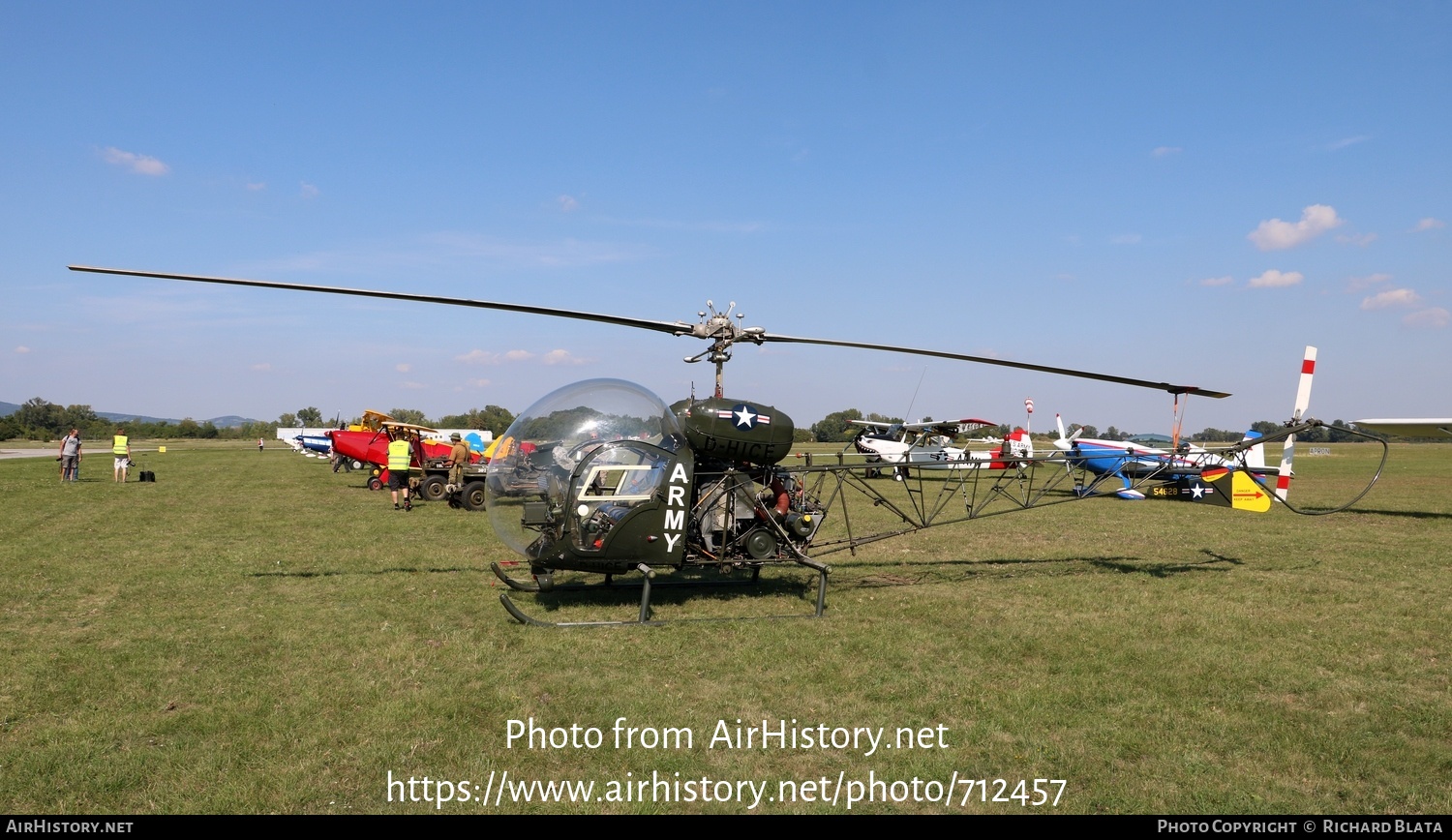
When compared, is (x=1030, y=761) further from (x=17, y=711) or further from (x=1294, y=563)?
(x=1294, y=563)

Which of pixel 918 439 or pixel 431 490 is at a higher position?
pixel 918 439

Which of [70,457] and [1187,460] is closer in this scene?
[1187,460]

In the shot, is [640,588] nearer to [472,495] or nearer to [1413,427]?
[472,495]

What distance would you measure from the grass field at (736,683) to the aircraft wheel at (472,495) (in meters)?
6.27

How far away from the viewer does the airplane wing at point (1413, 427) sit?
12.7 meters

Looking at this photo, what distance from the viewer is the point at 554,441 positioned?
25.7ft

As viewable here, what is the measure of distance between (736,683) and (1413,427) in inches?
508

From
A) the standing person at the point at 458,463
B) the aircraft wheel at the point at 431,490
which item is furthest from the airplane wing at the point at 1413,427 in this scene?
the aircraft wheel at the point at 431,490

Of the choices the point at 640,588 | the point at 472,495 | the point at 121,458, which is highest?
the point at 640,588

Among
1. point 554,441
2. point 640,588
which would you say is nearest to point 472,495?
point 640,588

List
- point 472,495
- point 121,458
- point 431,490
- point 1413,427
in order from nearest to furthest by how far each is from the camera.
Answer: point 1413,427
point 472,495
point 431,490
point 121,458

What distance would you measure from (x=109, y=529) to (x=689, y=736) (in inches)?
520

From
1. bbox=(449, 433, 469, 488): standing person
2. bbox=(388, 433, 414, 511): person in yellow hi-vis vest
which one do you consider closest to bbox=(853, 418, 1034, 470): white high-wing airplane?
bbox=(449, 433, 469, 488): standing person
